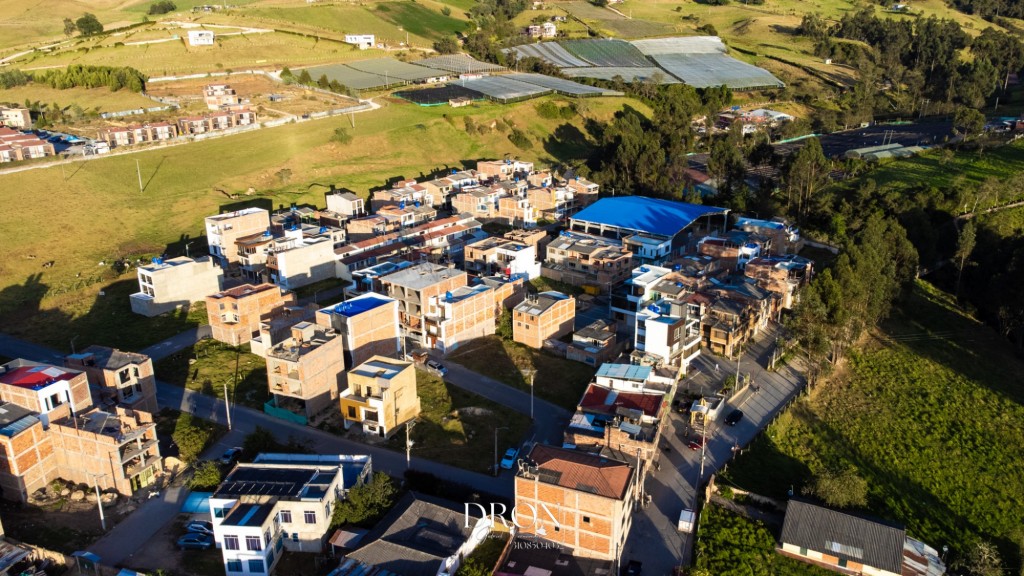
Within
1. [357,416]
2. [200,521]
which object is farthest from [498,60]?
[200,521]

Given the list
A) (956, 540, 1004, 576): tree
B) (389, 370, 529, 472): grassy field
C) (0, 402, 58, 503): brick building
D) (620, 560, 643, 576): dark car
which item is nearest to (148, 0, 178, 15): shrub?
(389, 370, 529, 472): grassy field

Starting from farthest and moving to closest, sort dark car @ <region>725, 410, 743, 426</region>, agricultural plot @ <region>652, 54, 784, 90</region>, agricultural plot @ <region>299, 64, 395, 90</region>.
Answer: agricultural plot @ <region>652, 54, 784, 90</region>
agricultural plot @ <region>299, 64, 395, 90</region>
dark car @ <region>725, 410, 743, 426</region>

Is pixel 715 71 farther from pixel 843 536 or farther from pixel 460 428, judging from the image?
pixel 843 536

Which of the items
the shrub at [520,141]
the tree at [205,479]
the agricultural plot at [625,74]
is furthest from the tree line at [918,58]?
the tree at [205,479]

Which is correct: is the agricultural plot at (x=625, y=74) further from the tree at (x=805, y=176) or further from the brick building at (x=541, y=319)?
the brick building at (x=541, y=319)

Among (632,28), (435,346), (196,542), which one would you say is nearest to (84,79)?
(435,346)

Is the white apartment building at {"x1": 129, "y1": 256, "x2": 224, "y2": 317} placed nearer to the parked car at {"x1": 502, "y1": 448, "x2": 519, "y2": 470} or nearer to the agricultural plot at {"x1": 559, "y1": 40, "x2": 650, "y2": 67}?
the parked car at {"x1": 502, "y1": 448, "x2": 519, "y2": 470}
